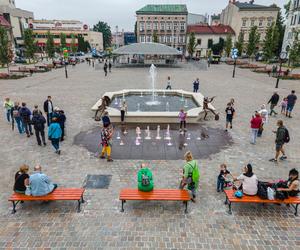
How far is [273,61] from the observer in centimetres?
5650

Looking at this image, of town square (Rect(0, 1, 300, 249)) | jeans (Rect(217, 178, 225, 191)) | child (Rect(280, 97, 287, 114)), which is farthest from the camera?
child (Rect(280, 97, 287, 114))

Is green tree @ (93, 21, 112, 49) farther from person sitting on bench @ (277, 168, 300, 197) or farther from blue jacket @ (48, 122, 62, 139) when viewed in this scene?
person sitting on bench @ (277, 168, 300, 197)

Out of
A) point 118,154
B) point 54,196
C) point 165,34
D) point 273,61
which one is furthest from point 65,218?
point 165,34

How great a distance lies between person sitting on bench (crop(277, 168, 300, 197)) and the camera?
644 centimetres

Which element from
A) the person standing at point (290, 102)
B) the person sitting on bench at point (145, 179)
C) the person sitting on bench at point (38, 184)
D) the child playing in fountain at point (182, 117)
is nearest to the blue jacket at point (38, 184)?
the person sitting on bench at point (38, 184)

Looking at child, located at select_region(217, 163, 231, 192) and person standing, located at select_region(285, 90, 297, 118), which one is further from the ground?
person standing, located at select_region(285, 90, 297, 118)

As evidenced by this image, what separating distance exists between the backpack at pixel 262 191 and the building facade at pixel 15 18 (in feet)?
277

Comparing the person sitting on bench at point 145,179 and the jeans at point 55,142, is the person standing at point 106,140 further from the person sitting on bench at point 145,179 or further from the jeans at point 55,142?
the person sitting on bench at point 145,179

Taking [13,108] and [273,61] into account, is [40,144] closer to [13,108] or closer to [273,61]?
[13,108]

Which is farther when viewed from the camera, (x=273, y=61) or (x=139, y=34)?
(x=139, y=34)

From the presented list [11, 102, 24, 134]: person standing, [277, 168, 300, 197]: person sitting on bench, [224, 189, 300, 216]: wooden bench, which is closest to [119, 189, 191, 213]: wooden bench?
[224, 189, 300, 216]: wooden bench

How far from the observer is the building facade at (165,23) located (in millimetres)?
76125

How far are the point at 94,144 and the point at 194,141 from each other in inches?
184

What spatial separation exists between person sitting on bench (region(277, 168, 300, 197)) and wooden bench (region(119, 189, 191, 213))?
264 centimetres
